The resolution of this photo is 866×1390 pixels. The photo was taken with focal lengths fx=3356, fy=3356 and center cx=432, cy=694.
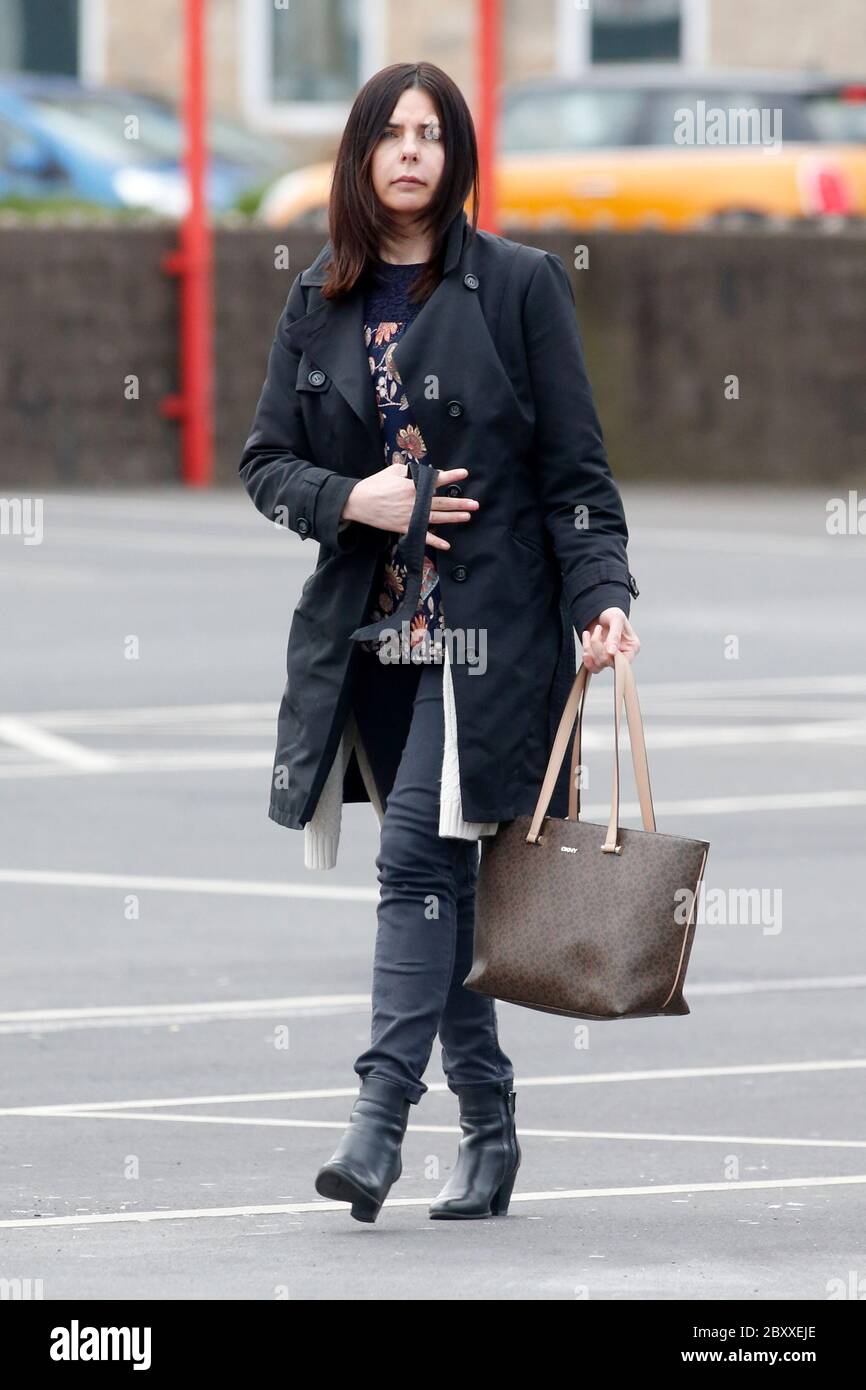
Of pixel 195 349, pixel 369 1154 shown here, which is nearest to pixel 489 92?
pixel 195 349

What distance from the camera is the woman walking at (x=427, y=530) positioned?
5.59 meters

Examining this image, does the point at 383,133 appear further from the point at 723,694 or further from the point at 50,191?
the point at 50,191

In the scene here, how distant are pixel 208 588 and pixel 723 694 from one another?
459cm

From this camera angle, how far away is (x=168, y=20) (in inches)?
1505

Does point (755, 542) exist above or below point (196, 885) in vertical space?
above

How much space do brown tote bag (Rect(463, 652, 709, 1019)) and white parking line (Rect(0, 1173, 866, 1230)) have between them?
569mm

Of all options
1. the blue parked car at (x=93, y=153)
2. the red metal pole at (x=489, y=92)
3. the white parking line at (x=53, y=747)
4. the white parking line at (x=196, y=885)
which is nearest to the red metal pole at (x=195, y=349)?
the red metal pole at (x=489, y=92)

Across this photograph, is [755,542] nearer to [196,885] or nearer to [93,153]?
[93,153]

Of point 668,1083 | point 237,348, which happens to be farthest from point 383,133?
point 237,348

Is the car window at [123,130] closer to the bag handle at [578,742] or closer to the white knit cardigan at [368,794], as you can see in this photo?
the white knit cardigan at [368,794]

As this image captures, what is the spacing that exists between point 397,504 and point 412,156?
60cm

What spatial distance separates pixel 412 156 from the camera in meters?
5.65

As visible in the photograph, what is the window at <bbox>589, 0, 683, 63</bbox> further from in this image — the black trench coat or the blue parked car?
the black trench coat

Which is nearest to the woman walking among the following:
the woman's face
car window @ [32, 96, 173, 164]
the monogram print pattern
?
the woman's face
